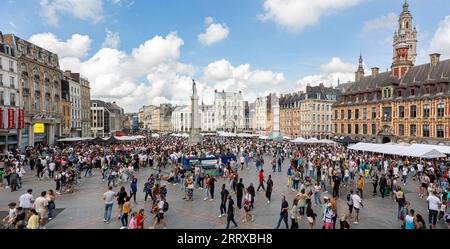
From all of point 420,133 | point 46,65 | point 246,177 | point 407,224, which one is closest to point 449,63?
point 420,133

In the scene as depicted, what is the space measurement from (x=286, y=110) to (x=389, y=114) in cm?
3918

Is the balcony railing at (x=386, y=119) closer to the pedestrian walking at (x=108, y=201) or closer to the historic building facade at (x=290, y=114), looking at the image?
the historic building facade at (x=290, y=114)

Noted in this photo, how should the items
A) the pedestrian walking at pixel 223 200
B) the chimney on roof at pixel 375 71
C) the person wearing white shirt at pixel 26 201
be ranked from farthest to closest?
the chimney on roof at pixel 375 71, the pedestrian walking at pixel 223 200, the person wearing white shirt at pixel 26 201

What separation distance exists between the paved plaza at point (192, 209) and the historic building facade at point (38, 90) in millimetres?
27455

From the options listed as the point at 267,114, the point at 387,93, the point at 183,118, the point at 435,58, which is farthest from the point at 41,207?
the point at 183,118

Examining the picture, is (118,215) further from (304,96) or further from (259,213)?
(304,96)

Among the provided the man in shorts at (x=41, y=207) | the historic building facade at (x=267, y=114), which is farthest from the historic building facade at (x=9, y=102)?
the historic building facade at (x=267, y=114)

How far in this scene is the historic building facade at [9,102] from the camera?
3616 cm

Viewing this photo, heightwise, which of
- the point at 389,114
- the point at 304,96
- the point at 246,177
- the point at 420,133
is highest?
the point at 304,96

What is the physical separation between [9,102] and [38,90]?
718 centimetres

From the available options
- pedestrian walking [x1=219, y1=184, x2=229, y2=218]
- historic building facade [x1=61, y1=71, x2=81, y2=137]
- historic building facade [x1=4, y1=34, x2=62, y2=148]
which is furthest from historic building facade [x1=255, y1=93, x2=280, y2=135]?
pedestrian walking [x1=219, y1=184, x2=229, y2=218]

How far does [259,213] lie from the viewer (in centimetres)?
1305

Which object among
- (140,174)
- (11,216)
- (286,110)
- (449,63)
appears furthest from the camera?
(286,110)

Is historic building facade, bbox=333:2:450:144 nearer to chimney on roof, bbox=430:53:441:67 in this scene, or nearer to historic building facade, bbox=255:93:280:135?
chimney on roof, bbox=430:53:441:67
